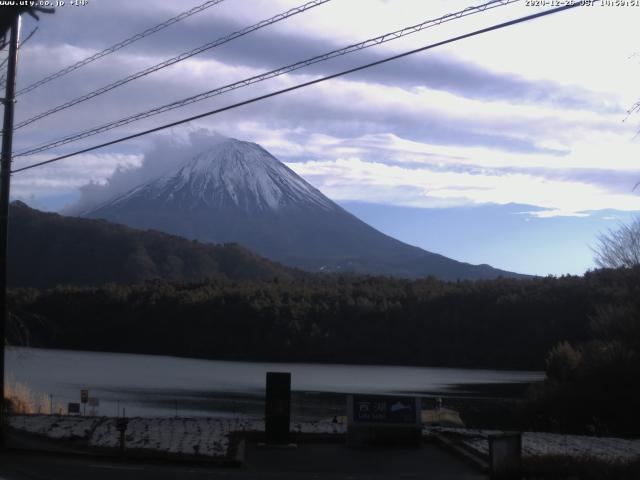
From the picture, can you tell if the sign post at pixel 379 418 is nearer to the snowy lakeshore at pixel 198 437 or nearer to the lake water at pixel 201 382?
the snowy lakeshore at pixel 198 437

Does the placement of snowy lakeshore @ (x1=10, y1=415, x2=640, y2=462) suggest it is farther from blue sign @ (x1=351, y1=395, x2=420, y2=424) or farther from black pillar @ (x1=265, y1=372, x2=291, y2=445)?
blue sign @ (x1=351, y1=395, x2=420, y2=424)

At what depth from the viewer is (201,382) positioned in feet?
210

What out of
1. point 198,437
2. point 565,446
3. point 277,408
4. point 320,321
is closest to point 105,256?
point 320,321

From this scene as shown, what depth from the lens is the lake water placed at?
141 feet

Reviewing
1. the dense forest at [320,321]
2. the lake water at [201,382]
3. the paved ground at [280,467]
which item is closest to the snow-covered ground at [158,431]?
the paved ground at [280,467]

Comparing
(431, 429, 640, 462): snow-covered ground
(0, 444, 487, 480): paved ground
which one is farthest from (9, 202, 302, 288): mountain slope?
(0, 444, 487, 480): paved ground

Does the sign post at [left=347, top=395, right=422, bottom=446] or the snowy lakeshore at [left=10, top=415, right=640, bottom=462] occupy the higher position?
the sign post at [left=347, top=395, right=422, bottom=446]

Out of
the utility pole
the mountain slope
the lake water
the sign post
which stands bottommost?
the lake water

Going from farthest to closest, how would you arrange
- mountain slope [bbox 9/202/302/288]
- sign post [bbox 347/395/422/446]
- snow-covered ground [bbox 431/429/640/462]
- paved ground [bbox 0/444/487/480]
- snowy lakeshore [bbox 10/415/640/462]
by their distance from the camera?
1. mountain slope [bbox 9/202/302/288]
2. sign post [bbox 347/395/422/446]
3. snowy lakeshore [bbox 10/415/640/462]
4. snow-covered ground [bbox 431/429/640/462]
5. paved ground [bbox 0/444/487/480]

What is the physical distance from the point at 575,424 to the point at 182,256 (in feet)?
465

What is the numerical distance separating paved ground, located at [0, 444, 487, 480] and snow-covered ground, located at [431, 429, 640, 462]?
115 cm

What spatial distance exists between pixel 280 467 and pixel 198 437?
2.87 m

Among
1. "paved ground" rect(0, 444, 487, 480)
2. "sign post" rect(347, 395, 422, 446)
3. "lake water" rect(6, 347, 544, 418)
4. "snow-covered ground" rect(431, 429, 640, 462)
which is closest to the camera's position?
"paved ground" rect(0, 444, 487, 480)

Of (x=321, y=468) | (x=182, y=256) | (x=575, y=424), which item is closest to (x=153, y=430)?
(x=321, y=468)
